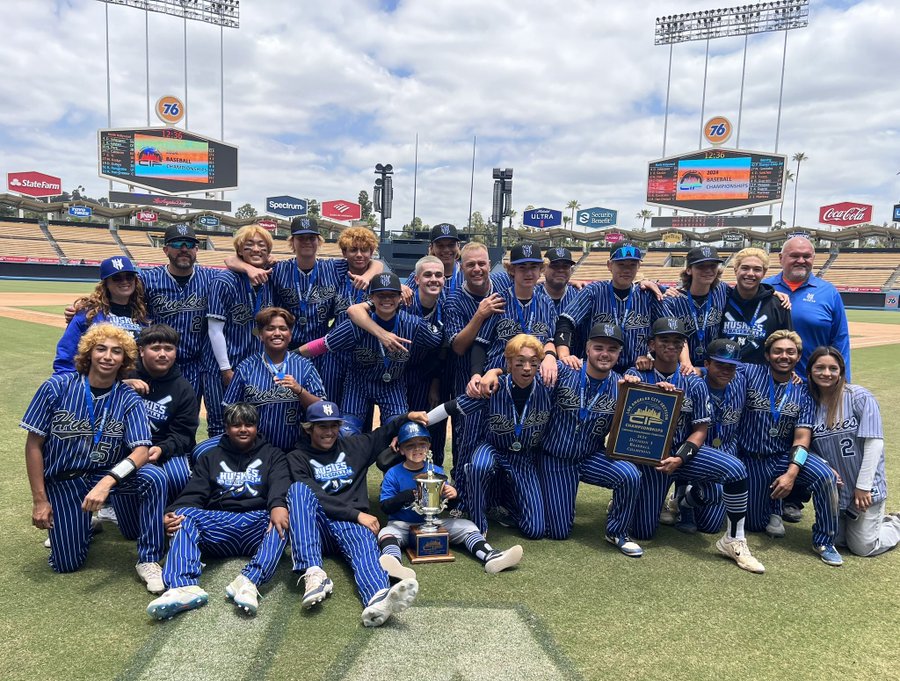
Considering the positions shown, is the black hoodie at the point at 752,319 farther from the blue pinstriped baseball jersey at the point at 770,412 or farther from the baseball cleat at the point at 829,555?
A: the baseball cleat at the point at 829,555

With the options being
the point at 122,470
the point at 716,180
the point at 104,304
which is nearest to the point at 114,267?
the point at 104,304

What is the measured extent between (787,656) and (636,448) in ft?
5.13

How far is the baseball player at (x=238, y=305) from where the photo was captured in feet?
15.5

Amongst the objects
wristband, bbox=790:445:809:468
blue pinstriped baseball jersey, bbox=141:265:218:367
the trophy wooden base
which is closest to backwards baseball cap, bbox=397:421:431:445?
the trophy wooden base

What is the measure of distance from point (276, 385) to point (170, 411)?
0.75 m

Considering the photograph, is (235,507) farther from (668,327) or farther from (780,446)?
(780,446)

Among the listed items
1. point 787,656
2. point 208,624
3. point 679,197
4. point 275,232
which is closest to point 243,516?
point 208,624

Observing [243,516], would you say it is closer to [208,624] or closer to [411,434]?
[208,624]

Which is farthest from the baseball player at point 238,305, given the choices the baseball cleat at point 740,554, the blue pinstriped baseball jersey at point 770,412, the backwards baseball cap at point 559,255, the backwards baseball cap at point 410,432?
the blue pinstriped baseball jersey at point 770,412

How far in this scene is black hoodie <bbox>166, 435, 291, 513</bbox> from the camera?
3832 mm

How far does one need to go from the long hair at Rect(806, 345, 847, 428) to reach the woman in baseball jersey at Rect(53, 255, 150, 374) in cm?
494

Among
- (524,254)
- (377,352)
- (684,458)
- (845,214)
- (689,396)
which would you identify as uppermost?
(845,214)

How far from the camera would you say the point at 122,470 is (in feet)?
11.6

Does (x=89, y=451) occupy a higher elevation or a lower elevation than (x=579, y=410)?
lower
